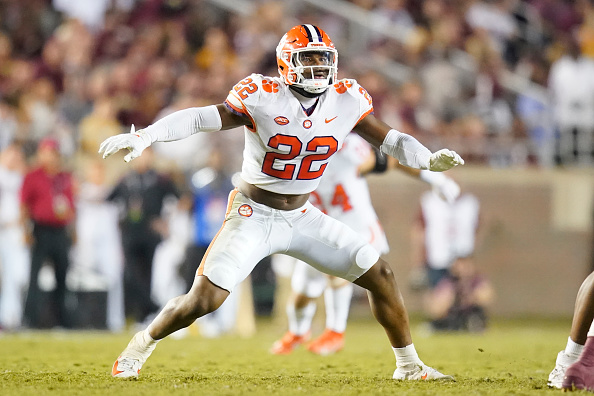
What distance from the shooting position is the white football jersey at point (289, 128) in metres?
5.60

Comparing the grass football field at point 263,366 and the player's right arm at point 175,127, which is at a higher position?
the player's right arm at point 175,127

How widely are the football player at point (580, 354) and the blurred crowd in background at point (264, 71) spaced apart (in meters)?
5.96

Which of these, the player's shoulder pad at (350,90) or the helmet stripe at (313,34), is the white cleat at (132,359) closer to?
the player's shoulder pad at (350,90)

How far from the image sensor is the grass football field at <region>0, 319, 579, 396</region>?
5.28 meters

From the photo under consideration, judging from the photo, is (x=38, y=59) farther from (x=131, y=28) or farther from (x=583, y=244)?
(x=583, y=244)

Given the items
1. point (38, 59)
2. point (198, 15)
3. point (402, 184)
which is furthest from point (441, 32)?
point (38, 59)

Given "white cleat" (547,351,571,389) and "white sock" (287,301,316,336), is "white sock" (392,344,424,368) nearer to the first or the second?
"white cleat" (547,351,571,389)

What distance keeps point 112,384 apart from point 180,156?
6.89 meters

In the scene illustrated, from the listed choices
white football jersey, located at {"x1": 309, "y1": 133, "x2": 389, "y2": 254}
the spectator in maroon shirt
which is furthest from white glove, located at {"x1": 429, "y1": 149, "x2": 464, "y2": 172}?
the spectator in maroon shirt

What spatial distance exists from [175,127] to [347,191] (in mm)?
2782

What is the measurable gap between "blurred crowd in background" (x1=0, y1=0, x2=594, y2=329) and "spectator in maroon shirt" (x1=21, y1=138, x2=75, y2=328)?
0.70 metres

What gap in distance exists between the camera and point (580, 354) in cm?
547

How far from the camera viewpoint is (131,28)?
542 inches

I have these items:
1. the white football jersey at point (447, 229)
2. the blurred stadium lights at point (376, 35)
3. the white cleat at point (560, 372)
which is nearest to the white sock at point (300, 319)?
the white cleat at point (560, 372)
